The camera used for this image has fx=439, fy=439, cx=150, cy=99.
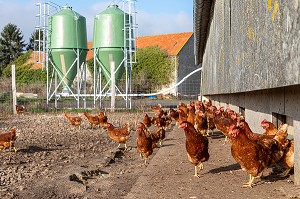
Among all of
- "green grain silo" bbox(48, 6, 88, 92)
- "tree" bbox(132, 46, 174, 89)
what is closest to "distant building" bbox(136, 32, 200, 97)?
"tree" bbox(132, 46, 174, 89)

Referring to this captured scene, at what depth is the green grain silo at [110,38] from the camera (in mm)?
25844

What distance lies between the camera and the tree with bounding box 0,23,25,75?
65.3m

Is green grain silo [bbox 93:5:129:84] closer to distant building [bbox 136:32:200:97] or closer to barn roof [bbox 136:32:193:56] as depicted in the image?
distant building [bbox 136:32:200:97]

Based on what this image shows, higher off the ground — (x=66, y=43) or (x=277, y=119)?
(x=66, y=43)

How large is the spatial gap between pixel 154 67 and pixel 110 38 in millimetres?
16663

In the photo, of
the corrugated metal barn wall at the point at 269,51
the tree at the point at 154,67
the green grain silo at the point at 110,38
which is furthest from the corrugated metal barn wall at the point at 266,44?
the tree at the point at 154,67

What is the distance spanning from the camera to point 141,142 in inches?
328

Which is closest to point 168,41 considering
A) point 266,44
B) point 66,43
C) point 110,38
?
point 110,38

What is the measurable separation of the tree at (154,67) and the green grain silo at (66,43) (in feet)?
49.3

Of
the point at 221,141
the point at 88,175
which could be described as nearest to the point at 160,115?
the point at 221,141

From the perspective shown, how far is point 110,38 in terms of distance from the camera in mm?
26016

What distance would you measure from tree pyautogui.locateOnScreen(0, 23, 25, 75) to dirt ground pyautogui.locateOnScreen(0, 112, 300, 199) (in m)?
57.4

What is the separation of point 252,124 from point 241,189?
3.56 meters

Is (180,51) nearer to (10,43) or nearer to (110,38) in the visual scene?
(110,38)
